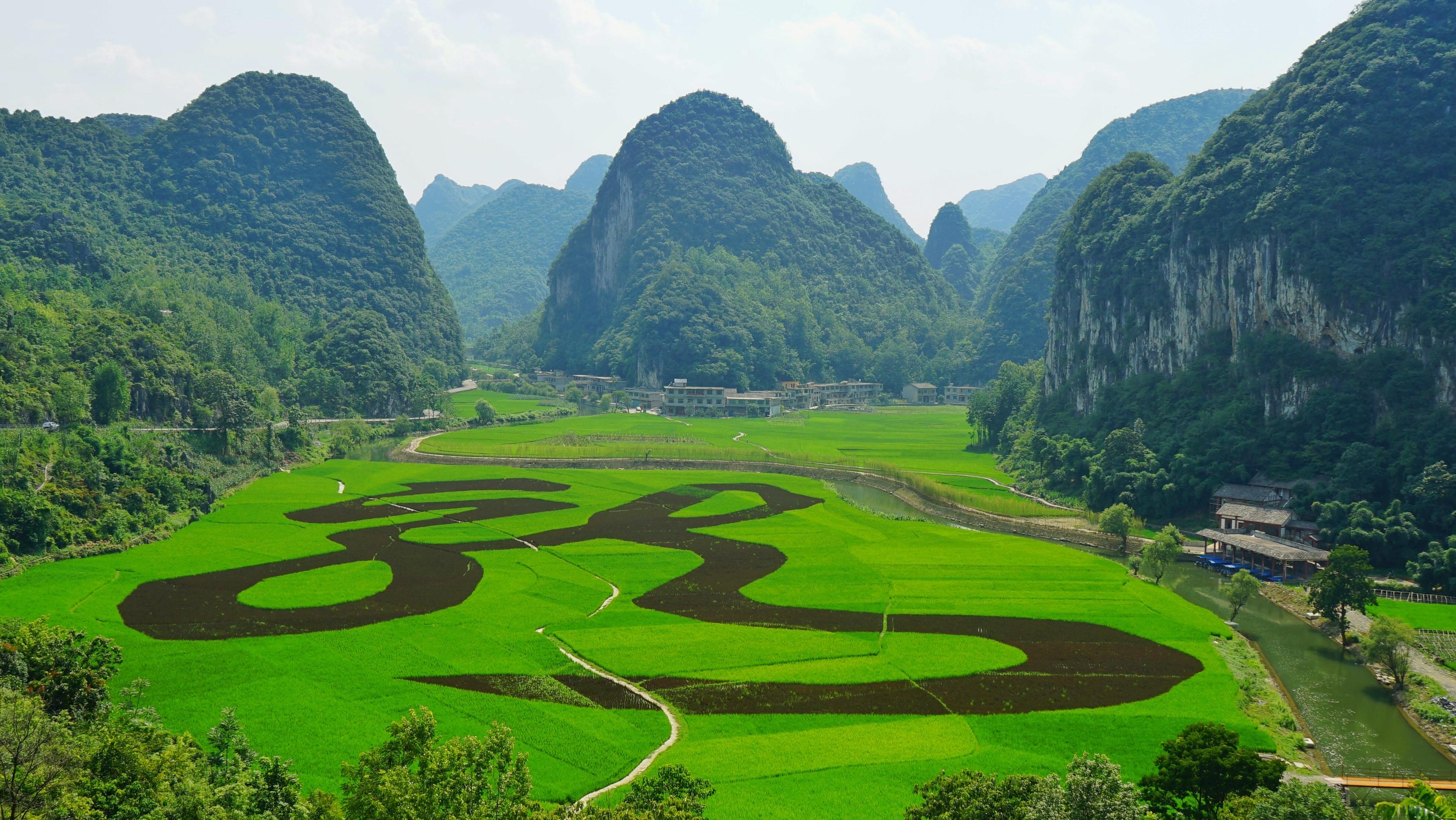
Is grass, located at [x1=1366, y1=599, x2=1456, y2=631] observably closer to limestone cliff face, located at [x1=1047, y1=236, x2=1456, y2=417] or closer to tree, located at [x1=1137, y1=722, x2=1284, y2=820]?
limestone cliff face, located at [x1=1047, y1=236, x2=1456, y2=417]

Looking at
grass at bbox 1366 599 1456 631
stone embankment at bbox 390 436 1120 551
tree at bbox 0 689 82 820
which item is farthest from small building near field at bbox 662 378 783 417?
tree at bbox 0 689 82 820

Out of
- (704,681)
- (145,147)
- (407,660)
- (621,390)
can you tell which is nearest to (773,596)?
(704,681)

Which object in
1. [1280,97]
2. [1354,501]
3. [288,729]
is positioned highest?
[1280,97]

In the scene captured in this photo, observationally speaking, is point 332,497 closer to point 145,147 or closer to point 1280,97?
point 1280,97

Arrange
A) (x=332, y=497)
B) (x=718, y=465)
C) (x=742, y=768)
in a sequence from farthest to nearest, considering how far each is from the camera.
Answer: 1. (x=718, y=465)
2. (x=332, y=497)
3. (x=742, y=768)

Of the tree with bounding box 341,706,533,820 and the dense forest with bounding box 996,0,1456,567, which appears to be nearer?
the tree with bounding box 341,706,533,820

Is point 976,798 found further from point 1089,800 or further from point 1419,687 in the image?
point 1419,687

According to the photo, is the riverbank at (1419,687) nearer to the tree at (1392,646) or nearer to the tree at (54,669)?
the tree at (1392,646)
